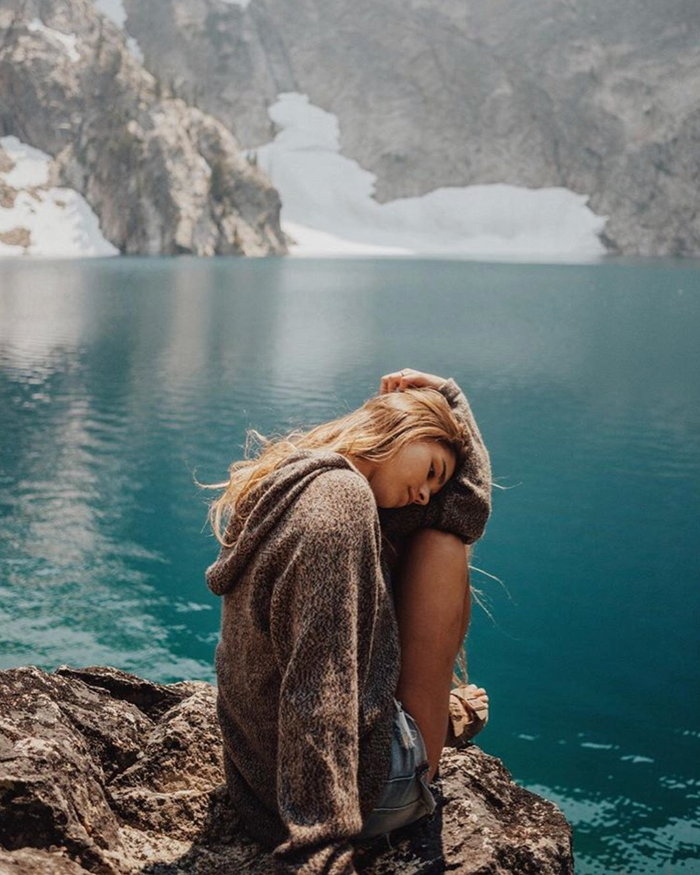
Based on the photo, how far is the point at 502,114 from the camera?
6053 inches

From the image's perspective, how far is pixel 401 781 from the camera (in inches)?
98.3

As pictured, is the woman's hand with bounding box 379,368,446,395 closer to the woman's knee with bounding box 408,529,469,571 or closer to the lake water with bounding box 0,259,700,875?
the woman's knee with bounding box 408,529,469,571

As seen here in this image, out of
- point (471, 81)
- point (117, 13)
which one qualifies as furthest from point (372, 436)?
point (117, 13)

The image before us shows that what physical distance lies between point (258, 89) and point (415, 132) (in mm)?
28097

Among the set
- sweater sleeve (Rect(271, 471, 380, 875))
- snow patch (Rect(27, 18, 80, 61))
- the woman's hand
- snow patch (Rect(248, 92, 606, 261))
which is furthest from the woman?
snow patch (Rect(27, 18, 80, 61))

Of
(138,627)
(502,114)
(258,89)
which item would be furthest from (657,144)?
(138,627)

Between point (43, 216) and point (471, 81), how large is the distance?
99.0 m

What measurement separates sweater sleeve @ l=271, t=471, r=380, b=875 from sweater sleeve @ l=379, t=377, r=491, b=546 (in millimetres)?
497

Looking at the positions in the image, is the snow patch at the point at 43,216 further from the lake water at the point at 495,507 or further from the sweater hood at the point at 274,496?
the sweater hood at the point at 274,496

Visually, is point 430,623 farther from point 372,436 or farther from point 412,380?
point 412,380

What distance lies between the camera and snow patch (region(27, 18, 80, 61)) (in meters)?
99.0

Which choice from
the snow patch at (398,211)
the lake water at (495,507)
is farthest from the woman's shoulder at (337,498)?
the snow patch at (398,211)

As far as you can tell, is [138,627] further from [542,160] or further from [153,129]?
[542,160]

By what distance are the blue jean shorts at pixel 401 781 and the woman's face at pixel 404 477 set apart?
60 cm
